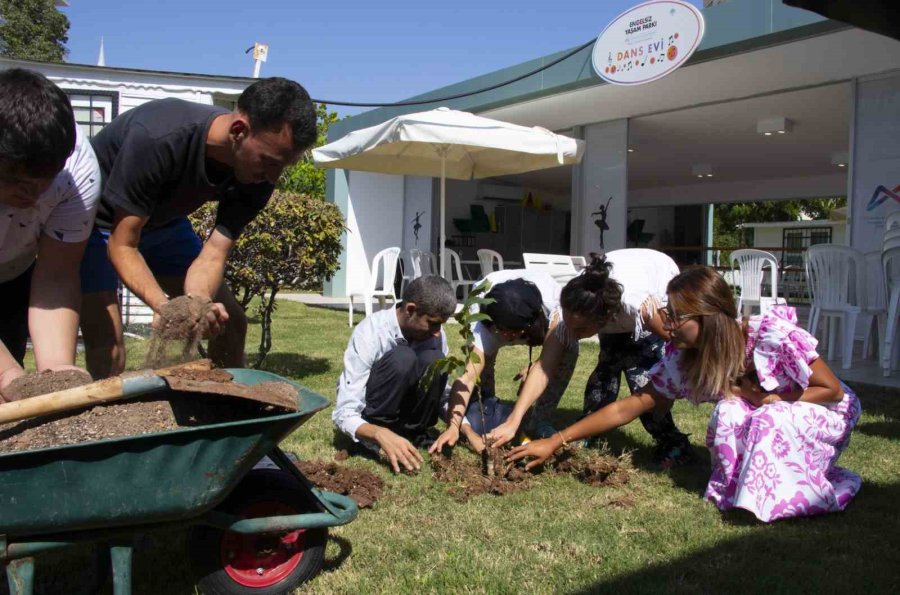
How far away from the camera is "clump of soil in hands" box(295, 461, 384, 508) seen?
296 cm

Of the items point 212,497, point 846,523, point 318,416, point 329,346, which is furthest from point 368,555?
point 329,346

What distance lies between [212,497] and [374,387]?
169 centimetres

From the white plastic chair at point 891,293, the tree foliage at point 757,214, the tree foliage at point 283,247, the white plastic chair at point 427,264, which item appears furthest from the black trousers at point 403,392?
the tree foliage at point 757,214

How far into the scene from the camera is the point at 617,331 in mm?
3740

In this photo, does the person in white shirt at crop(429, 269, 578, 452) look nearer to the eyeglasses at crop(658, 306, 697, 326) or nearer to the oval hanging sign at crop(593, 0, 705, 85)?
the eyeglasses at crop(658, 306, 697, 326)

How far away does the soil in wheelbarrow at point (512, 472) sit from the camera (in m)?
3.14

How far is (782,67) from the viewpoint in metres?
8.20

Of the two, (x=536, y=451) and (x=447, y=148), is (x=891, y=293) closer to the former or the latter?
(x=536, y=451)

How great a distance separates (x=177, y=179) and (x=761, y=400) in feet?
8.10

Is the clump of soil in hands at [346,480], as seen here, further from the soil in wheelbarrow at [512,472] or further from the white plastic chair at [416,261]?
the white plastic chair at [416,261]

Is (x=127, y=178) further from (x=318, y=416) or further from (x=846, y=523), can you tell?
(x=846, y=523)

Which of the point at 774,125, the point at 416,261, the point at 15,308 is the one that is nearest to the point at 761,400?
the point at 15,308

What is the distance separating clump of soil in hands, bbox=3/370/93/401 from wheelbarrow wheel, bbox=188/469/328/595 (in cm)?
55

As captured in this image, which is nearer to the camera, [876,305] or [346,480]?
[346,480]
